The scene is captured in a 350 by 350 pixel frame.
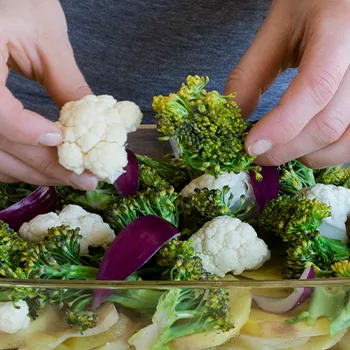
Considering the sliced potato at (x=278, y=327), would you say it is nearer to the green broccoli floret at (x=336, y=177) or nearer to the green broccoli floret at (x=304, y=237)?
the green broccoli floret at (x=304, y=237)

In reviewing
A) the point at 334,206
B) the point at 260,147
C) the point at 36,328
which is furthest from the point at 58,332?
the point at 334,206

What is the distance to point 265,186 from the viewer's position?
0.95 m

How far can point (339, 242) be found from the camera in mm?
893

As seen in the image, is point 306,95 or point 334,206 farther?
point 334,206

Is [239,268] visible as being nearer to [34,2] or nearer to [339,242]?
[339,242]

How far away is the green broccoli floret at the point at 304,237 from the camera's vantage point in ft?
2.78

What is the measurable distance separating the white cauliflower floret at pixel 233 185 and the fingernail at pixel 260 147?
0.13 metres

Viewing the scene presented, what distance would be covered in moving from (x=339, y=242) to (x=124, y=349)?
377mm

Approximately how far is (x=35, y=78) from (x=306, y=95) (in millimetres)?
495

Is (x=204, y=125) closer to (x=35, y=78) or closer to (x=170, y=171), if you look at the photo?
(x=170, y=171)

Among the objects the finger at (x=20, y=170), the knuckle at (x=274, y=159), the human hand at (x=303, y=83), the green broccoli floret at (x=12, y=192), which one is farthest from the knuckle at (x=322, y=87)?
the green broccoli floret at (x=12, y=192)

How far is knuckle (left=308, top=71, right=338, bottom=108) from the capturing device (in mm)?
797

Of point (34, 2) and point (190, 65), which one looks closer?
point (34, 2)

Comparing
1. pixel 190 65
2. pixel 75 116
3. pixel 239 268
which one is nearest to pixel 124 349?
pixel 239 268
